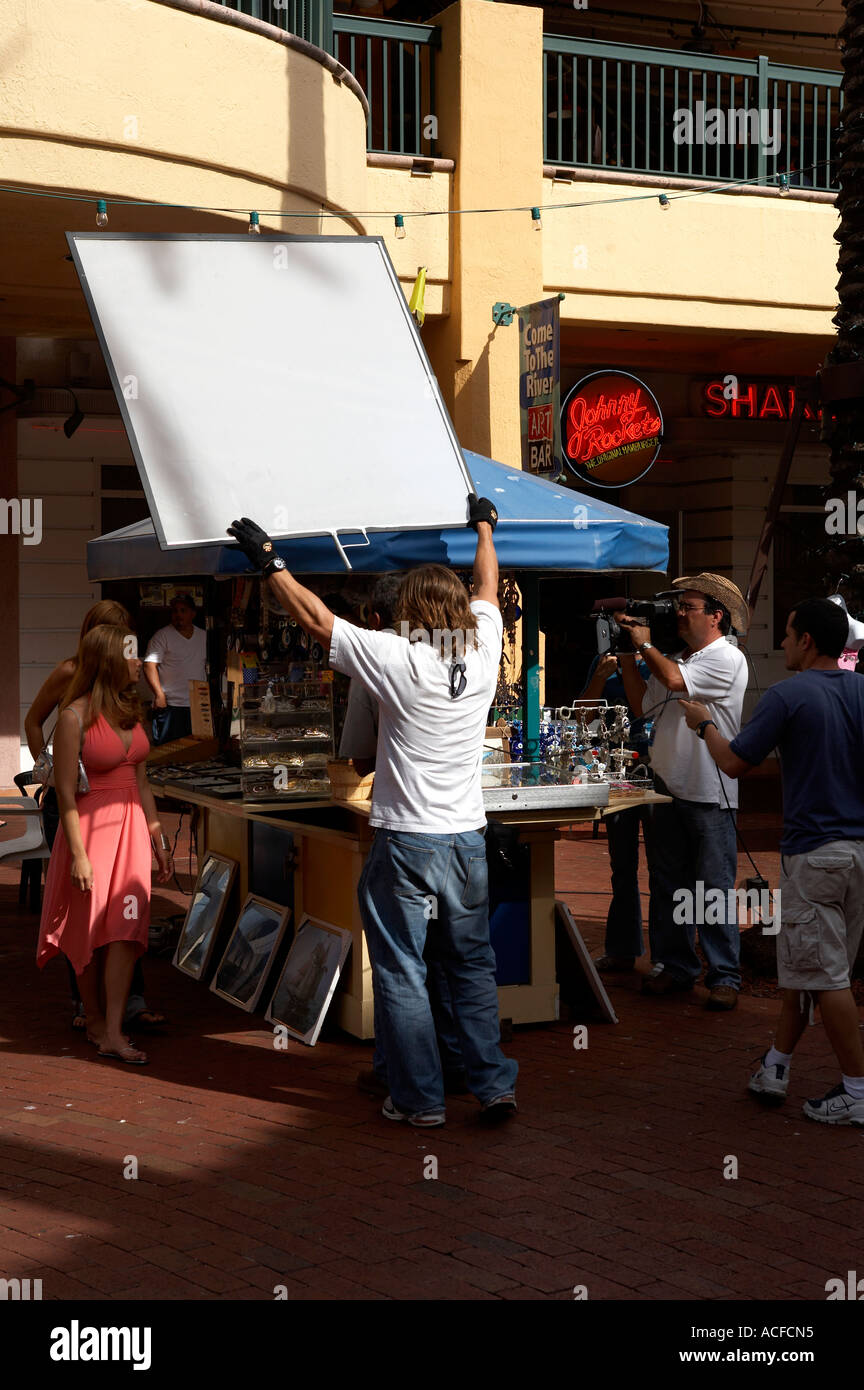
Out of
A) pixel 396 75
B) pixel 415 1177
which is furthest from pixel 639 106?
pixel 415 1177

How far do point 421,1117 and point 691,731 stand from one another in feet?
8.54

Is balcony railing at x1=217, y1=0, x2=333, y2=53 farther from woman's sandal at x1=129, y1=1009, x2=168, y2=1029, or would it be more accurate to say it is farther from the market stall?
woman's sandal at x1=129, y1=1009, x2=168, y2=1029

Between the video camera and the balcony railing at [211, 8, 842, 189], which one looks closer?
the video camera

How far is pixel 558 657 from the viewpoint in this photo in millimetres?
17719

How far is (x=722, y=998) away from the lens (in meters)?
7.22

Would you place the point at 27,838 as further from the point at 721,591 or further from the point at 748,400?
the point at 748,400

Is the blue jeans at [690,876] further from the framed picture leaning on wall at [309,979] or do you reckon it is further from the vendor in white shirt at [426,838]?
the vendor in white shirt at [426,838]

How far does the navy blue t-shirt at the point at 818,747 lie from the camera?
546 cm

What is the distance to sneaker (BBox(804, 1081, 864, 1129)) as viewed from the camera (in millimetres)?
5473

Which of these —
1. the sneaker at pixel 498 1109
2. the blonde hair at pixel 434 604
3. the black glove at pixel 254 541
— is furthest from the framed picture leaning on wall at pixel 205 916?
the black glove at pixel 254 541

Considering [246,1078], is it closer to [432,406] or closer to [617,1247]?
[617,1247]

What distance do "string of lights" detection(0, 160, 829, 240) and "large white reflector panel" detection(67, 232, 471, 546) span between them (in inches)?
106

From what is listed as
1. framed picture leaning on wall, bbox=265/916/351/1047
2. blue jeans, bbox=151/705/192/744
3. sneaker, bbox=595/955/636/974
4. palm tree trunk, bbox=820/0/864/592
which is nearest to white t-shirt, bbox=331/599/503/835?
framed picture leaning on wall, bbox=265/916/351/1047

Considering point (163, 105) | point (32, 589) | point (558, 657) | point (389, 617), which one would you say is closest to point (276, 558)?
point (389, 617)
